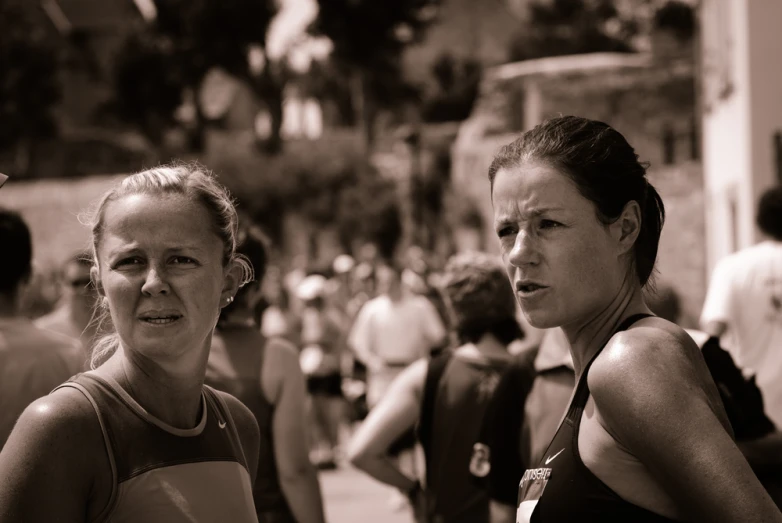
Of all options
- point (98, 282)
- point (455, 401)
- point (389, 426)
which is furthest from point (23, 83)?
point (98, 282)

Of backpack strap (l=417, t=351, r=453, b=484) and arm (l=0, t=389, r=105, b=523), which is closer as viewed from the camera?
arm (l=0, t=389, r=105, b=523)

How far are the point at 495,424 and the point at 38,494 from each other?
7.47 ft

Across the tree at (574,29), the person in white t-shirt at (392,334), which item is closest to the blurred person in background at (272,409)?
the person in white t-shirt at (392,334)

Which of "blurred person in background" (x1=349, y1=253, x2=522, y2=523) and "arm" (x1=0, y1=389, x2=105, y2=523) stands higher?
"arm" (x1=0, y1=389, x2=105, y2=523)

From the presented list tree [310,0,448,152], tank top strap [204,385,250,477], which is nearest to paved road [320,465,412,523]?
tank top strap [204,385,250,477]

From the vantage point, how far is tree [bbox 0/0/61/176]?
5528 cm

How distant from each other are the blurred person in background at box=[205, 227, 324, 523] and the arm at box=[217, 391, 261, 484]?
1.28 metres

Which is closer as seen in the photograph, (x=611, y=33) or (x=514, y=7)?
(x=611, y=33)

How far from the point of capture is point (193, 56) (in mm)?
55281

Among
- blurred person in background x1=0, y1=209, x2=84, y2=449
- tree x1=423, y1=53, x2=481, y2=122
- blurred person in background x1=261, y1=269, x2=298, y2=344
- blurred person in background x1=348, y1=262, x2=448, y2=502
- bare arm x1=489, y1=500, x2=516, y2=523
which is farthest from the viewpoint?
tree x1=423, y1=53, x2=481, y2=122

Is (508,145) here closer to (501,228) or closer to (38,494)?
(501,228)

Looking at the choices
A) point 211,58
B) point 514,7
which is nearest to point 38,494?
point 211,58

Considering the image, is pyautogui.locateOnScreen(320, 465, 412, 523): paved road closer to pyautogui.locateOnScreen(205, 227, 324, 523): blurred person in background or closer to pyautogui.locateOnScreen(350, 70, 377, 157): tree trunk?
pyautogui.locateOnScreen(205, 227, 324, 523): blurred person in background

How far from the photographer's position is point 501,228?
2387 millimetres
